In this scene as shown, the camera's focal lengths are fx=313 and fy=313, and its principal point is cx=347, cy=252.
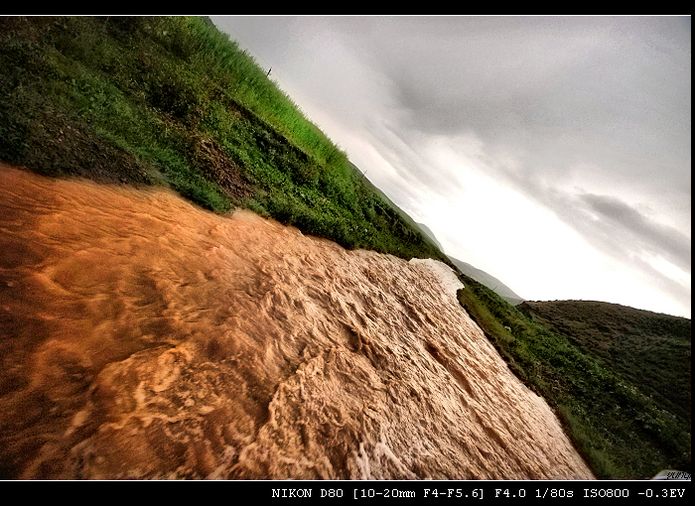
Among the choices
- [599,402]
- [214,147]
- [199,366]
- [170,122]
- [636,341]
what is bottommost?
[199,366]

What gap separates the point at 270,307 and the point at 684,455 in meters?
16.0

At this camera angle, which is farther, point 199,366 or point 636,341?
point 636,341

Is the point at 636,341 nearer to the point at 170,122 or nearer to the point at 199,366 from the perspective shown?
the point at 199,366

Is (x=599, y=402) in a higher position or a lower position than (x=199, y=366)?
higher

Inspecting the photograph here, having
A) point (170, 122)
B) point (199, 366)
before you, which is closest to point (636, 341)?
point (199, 366)

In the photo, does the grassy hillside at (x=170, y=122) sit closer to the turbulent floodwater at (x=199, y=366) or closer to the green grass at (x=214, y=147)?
the green grass at (x=214, y=147)

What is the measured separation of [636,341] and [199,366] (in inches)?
1359

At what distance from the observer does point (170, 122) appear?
11.2 m

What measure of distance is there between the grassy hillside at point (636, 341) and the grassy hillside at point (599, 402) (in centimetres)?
21

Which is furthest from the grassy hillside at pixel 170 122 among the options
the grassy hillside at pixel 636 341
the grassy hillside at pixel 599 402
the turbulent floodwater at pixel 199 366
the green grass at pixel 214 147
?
the grassy hillside at pixel 636 341

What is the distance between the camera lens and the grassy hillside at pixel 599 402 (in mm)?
10477

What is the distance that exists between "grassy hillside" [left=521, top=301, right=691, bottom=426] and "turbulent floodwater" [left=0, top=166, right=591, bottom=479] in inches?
606

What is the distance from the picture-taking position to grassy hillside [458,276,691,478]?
10.5 meters

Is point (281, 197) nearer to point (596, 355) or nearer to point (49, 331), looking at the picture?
point (49, 331)
